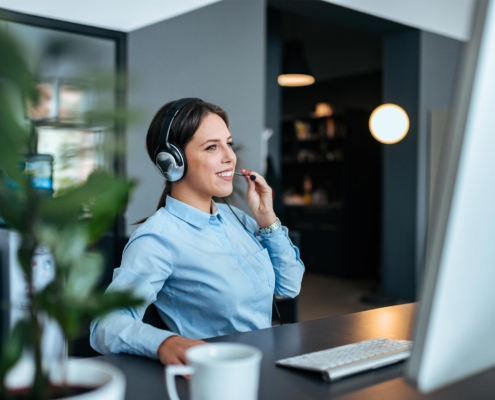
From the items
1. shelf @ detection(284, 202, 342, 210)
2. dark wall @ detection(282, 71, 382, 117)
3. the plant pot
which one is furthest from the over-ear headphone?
dark wall @ detection(282, 71, 382, 117)

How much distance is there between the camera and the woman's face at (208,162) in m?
1.67

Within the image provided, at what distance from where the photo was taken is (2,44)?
1.33 ft

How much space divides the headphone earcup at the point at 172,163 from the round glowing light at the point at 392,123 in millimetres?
4448

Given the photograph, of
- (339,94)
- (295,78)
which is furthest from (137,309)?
(339,94)

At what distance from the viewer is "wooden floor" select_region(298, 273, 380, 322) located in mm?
5426

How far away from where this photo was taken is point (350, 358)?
0.98 metres

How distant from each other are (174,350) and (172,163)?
735mm

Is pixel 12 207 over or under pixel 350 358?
over

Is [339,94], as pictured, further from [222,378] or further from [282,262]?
[222,378]

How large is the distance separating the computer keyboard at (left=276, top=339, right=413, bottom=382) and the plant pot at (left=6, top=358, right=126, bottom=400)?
18.8 inches

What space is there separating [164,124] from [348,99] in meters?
8.12

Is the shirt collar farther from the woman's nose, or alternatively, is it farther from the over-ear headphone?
the woman's nose

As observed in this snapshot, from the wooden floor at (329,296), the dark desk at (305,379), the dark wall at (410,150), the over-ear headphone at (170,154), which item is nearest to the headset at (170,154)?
the over-ear headphone at (170,154)

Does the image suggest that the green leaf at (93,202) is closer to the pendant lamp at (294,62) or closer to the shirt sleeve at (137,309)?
the shirt sleeve at (137,309)
